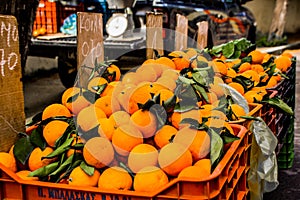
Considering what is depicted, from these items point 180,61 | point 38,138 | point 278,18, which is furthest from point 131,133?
point 278,18

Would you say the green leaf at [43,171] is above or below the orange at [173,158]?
below

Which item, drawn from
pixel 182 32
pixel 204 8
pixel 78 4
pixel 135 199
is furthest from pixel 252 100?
pixel 204 8

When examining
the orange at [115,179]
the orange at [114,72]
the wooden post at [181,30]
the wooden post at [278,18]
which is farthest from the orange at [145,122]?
the wooden post at [278,18]

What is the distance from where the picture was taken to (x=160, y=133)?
2.01 m

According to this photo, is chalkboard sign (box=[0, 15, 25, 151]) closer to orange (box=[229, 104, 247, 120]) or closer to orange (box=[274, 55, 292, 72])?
orange (box=[229, 104, 247, 120])

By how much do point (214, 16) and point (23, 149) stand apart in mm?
7993

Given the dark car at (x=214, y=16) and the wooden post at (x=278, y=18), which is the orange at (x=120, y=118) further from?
the wooden post at (x=278, y=18)

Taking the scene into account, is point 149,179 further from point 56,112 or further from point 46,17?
point 46,17

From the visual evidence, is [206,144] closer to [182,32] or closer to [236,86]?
[236,86]

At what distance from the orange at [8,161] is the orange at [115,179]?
44 centimetres

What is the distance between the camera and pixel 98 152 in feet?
6.31

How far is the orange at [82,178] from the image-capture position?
1.85 meters

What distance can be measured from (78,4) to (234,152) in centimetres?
634

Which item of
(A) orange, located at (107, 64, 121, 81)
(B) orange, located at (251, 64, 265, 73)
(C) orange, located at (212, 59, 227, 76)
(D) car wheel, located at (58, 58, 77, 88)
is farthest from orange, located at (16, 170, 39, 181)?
(D) car wheel, located at (58, 58, 77, 88)
